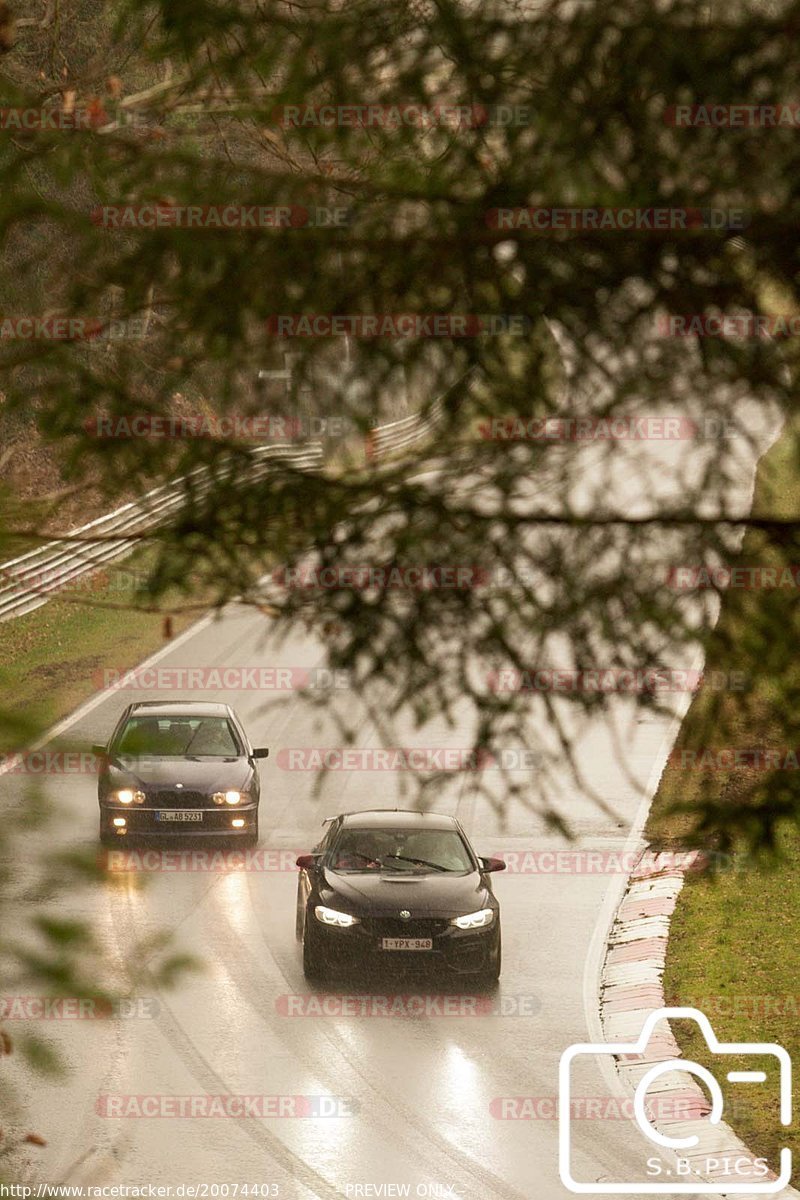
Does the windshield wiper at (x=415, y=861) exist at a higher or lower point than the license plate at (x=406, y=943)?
higher

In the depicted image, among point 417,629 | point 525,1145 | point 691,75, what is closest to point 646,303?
point 691,75

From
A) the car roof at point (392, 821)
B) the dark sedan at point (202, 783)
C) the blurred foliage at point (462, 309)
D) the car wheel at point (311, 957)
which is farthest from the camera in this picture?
the dark sedan at point (202, 783)

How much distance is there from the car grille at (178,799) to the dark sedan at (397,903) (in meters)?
3.34

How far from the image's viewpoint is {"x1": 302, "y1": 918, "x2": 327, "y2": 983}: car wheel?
15.1 metres

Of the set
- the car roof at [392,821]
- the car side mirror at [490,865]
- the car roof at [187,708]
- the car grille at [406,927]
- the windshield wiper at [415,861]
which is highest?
the car roof at [187,708]

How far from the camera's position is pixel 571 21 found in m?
6.23

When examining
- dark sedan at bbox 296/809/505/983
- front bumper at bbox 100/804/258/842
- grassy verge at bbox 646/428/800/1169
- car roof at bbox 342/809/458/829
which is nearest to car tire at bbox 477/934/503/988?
dark sedan at bbox 296/809/505/983

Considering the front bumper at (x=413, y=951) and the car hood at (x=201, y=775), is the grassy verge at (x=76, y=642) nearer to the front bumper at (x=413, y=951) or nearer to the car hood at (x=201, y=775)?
the car hood at (x=201, y=775)

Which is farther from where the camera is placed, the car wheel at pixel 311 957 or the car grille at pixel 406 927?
the car wheel at pixel 311 957

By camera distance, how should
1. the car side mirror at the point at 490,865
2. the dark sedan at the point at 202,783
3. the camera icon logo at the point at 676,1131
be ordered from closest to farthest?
the camera icon logo at the point at 676,1131
the car side mirror at the point at 490,865
the dark sedan at the point at 202,783

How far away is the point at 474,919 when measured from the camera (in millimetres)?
14820

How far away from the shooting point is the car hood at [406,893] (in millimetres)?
14805

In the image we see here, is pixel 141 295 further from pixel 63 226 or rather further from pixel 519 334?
pixel 519 334

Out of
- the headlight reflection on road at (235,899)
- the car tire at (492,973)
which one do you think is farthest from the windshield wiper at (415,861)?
the headlight reflection on road at (235,899)
